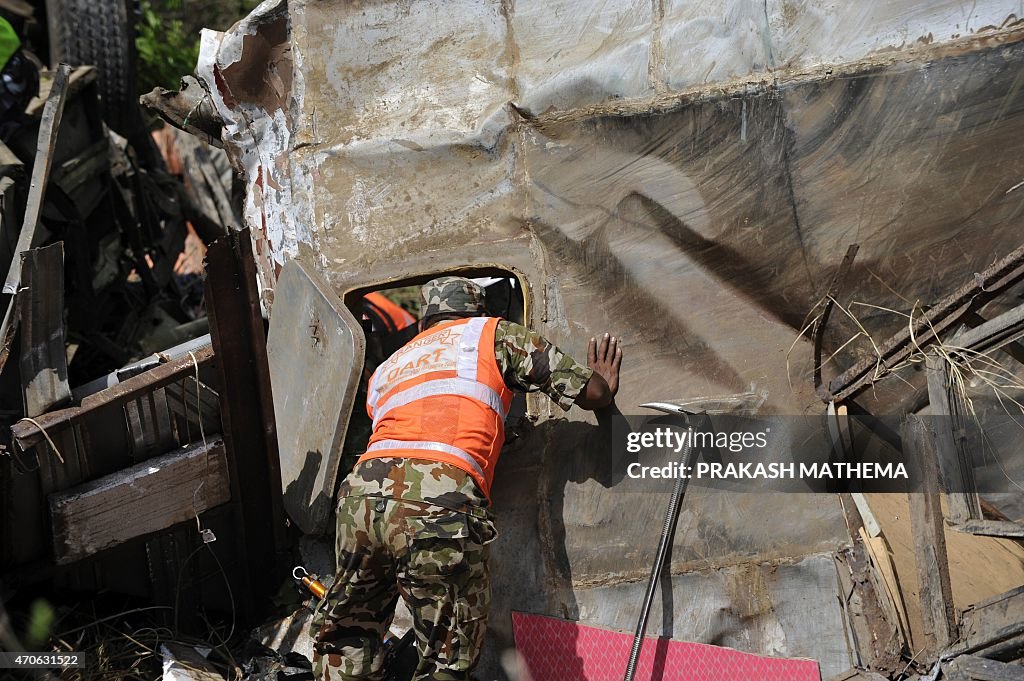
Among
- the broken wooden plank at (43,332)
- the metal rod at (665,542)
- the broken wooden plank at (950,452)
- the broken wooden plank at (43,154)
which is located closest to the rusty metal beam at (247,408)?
the broken wooden plank at (43,332)

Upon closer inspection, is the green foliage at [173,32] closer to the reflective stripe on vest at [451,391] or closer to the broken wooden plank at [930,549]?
the reflective stripe on vest at [451,391]

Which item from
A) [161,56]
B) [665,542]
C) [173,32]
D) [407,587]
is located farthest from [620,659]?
[173,32]

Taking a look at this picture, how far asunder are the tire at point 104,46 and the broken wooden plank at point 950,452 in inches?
225

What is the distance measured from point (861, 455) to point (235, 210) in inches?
201

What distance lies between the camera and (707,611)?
348 centimetres

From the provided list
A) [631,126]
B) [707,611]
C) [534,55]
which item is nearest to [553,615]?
[707,611]

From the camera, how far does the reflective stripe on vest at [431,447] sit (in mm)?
3074

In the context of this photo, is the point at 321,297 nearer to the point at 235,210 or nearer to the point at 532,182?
the point at 532,182

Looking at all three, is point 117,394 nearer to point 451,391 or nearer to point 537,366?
point 451,391

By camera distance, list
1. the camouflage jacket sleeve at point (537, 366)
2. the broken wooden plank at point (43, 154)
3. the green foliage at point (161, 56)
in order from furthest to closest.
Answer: the green foliage at point (161, 56) → the broken wooden plank at point (43, 154) → the camouflage jacket sleeve at point (537, 366)

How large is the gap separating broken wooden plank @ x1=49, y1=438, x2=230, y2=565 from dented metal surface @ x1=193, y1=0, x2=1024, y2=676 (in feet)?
3.34

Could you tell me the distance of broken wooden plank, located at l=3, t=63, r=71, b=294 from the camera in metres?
4.55

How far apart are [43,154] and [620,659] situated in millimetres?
4116

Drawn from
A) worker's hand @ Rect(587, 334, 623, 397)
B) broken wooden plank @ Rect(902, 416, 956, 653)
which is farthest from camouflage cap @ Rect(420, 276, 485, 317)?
broken wooden plank @ Rect(902, 416, 956, 653)
